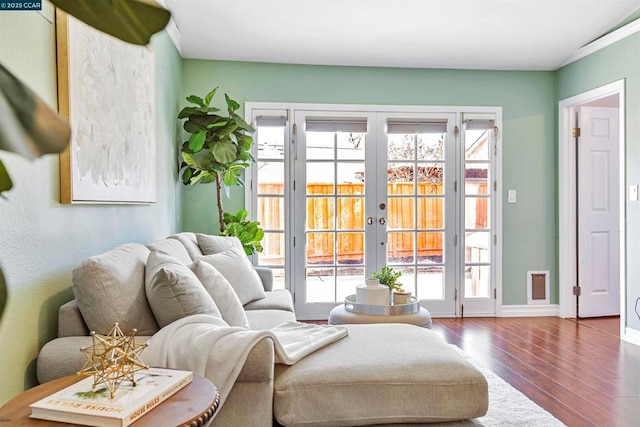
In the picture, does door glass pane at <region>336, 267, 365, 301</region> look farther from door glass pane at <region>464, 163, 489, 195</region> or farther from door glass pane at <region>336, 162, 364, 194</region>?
door glass pane at <region>464, 163, 489, 195</region>

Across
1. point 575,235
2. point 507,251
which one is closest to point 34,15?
point 507,251

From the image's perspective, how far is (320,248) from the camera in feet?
15.9

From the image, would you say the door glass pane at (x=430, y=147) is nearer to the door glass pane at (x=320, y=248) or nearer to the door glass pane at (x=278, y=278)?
the door glass pane at (x=320, y=248)

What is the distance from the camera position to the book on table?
111 cm

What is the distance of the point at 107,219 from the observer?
7.89ft

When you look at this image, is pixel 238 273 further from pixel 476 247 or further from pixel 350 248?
pixel 476 247

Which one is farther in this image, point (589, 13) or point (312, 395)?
point (589, 13)

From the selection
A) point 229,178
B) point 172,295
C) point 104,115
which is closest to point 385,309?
point 172,295

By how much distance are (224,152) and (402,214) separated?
1.88 metres

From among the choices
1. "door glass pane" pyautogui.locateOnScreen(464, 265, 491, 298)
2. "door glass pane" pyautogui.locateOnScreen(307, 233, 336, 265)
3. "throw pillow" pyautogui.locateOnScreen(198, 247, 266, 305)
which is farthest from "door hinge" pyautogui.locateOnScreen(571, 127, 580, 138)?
"throw pillow" pyautogui.locateOnScreen(198, 247, 266, 305)

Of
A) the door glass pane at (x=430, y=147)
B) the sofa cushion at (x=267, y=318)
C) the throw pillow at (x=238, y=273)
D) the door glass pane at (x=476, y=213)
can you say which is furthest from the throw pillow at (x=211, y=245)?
the door glass pane at (x=476, y=213)

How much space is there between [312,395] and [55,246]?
3.54 ft

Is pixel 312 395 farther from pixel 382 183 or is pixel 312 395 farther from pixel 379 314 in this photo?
pixel 382 183

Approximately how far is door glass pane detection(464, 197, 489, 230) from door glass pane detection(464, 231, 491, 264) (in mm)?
81
